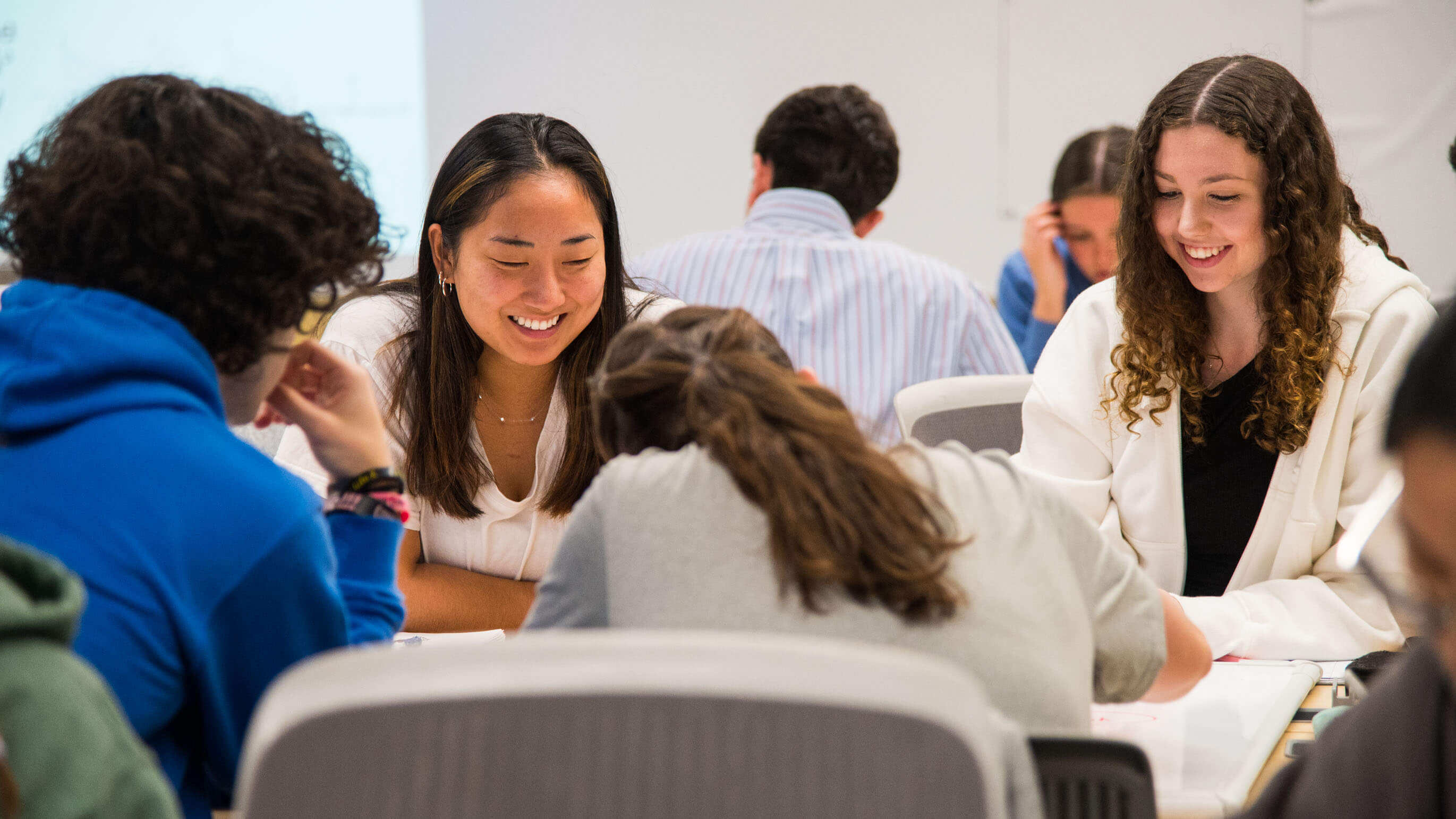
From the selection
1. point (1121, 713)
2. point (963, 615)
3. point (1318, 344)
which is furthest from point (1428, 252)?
point (963, 615)

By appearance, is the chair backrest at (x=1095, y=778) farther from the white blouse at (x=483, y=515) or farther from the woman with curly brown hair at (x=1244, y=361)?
the white blouse at (x=483, y=515)

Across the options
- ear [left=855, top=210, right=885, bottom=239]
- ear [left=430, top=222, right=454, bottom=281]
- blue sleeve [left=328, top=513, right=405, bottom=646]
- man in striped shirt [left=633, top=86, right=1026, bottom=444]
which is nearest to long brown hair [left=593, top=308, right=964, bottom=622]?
blue sleeve [left=328, top=513, right=405, bottom=646]

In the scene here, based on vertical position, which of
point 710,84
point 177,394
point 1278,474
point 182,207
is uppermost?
point 182,207

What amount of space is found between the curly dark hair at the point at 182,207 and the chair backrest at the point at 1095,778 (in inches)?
31.6

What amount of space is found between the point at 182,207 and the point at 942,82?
4.10 metres

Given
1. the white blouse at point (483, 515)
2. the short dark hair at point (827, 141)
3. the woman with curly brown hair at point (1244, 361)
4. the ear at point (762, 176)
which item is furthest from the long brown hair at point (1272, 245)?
the ear at point (762, 176)

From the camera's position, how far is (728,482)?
1002 mm

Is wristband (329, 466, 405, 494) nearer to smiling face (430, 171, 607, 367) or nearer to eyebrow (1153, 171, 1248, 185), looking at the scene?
A: smiling face (430, 171, 607, 367)

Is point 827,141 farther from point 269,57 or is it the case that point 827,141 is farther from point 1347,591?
point 269,57

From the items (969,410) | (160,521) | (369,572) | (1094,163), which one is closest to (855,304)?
(969,410)

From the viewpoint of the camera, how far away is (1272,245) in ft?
6.07

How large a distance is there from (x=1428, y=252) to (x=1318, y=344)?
326 centimetres

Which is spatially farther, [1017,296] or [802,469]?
[1017,296]

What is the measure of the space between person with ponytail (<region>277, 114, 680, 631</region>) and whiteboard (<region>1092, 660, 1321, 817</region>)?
2.99 ft
